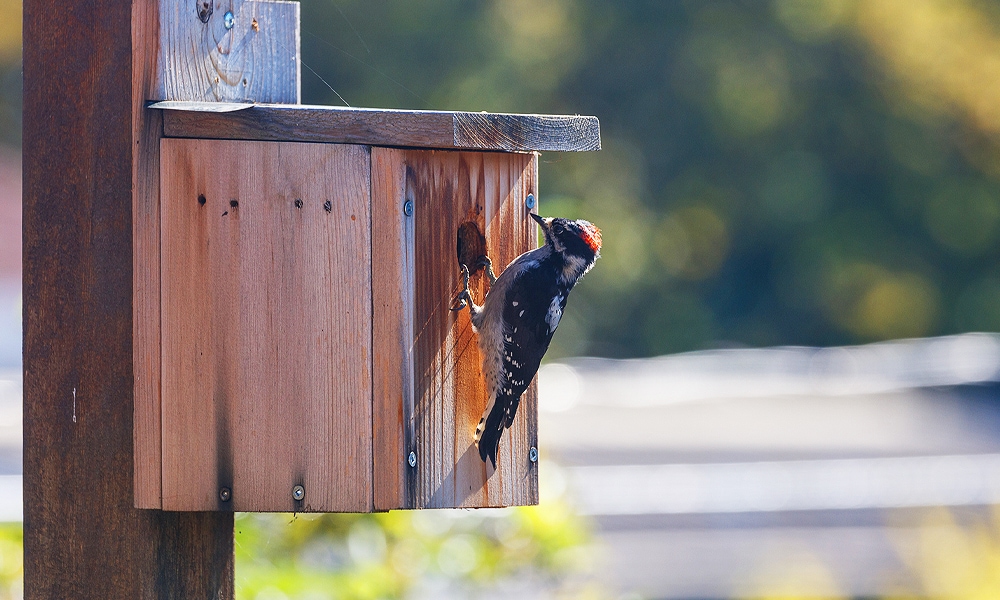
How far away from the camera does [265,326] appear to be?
7.98 feet

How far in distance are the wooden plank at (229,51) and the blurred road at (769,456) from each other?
4.38m

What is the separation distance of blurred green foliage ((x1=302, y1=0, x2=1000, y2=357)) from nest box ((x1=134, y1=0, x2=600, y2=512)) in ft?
45.7

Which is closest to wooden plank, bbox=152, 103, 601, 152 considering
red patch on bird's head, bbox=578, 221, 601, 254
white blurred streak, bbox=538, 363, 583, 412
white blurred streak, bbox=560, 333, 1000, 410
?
red patch on bird's head, bbox=578, 221, 601, 254

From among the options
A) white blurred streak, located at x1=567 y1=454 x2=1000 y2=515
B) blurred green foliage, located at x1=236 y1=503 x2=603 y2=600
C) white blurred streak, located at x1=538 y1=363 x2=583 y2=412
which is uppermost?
white blurred streak, located at x1=538 y1=363 x2=583 y2=412

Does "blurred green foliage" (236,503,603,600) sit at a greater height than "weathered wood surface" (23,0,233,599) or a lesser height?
lesser

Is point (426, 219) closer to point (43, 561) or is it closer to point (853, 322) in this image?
point (43, 561)

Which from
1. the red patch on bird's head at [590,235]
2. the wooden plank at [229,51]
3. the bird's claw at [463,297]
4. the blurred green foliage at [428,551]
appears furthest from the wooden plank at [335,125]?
the blurred green foliage at [428,551]

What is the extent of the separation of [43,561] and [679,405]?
38.2 feet

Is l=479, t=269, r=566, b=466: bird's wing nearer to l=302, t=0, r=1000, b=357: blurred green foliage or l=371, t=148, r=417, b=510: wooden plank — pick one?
l=371, t=148, r=417, b=510: wooden plank

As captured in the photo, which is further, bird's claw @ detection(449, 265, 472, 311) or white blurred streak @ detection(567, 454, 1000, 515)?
white blurred streak @ detection(567, 454, 1000, 515)

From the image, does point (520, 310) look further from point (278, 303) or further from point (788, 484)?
point (788, 484)

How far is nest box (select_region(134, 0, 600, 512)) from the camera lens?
7.90 feet

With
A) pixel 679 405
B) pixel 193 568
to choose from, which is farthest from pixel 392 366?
pixel 679 405

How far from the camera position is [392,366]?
8.17ft
